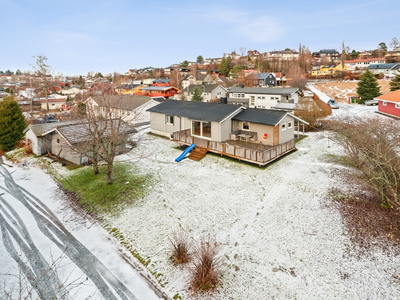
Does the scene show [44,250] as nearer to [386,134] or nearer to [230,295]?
[230,295]

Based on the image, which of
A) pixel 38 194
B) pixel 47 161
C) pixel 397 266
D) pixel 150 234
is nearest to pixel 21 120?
pixel 47 161

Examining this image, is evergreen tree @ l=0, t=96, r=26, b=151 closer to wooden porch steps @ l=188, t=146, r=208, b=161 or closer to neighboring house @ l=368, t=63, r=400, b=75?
wooden porch steps @ l=188, t=146, r=208, b=161

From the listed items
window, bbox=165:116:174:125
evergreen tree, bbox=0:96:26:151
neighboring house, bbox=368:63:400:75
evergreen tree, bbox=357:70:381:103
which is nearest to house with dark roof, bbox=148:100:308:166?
window, bbox=165:116:174:125

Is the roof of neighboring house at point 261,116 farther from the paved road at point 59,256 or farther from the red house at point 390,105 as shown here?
the red house at point 390,105

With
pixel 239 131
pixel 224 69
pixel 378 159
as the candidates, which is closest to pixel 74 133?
pixel 239 131

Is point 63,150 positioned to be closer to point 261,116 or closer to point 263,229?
point 261,116
